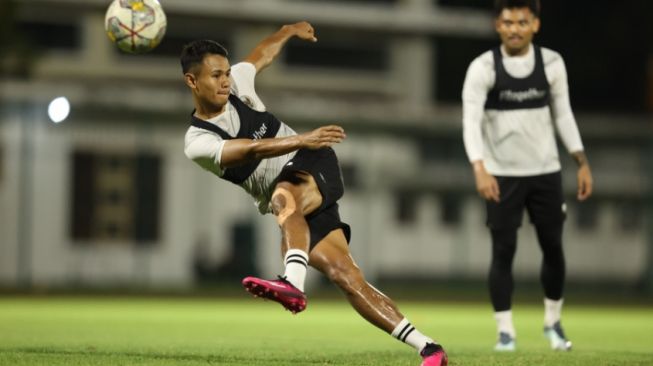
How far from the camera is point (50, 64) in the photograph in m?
34.4

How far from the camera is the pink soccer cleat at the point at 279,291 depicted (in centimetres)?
651

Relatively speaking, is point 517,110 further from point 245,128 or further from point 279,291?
point 279,291

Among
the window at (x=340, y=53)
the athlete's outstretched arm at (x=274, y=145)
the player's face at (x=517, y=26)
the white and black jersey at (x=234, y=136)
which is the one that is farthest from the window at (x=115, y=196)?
the athlete's outstretched arm at (x=274, y=145)

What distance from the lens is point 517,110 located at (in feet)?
31.1

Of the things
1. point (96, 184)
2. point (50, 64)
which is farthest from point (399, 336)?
point (50, 64)

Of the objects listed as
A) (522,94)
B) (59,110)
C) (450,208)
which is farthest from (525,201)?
(450,208)

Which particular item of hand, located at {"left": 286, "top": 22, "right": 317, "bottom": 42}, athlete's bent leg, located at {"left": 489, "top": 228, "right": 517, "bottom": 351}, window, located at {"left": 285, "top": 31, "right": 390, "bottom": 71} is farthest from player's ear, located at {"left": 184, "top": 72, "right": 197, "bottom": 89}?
window, located at {"left": 285, "top": 31, "right": 390, "bottom": 71}

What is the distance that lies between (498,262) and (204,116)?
125 inches

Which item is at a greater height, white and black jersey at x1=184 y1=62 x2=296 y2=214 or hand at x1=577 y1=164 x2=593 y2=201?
white and black jersey at x1=184 y1=62 x2=296 y2=214

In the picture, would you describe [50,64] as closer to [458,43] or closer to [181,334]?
[458,43]

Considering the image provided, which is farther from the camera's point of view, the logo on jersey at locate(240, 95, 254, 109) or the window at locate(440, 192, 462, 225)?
the window at locate(440, 192, 462, 225)

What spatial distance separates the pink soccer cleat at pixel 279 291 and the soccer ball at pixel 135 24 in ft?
7.88

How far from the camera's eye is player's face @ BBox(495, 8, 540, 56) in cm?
925

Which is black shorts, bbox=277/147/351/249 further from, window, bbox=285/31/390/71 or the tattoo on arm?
window, bbox=285/31/390/71
